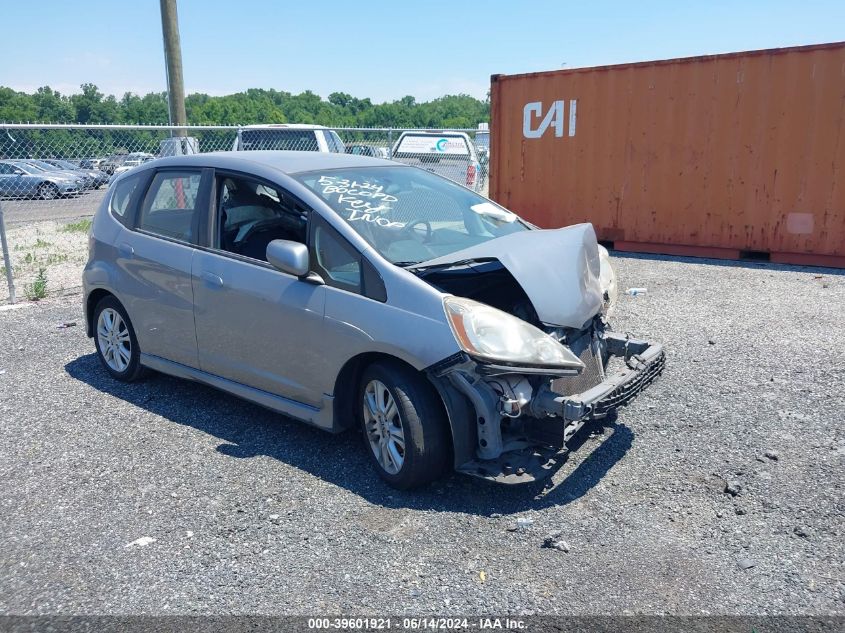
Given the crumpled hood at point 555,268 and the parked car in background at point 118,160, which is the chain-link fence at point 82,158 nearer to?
the parked car in background at point 118,160

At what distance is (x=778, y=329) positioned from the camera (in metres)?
6.66

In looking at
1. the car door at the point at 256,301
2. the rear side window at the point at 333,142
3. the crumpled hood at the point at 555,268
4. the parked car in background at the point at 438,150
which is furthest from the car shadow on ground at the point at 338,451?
the parked car in background at the point at 438,150

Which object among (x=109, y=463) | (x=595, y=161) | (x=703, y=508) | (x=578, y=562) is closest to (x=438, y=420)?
(x=578, y=562)

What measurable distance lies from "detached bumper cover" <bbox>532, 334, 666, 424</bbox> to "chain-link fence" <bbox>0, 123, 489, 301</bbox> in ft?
18.9

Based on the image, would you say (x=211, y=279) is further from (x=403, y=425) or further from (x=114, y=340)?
(x=403, y=425)

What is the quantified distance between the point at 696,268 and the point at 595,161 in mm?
2462

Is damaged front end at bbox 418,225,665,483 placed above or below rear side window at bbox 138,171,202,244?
below

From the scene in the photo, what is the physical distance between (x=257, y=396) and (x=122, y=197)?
212cm

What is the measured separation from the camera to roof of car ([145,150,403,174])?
4551 millimetres

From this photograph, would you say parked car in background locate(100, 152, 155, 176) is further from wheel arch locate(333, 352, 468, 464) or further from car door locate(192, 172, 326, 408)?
wheel arch locate(333, 352, 468, 464)

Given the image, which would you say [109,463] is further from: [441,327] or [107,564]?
[441,327]

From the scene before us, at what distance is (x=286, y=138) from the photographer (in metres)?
12.6

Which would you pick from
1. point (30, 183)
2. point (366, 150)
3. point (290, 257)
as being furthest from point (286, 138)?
point (290, 257)

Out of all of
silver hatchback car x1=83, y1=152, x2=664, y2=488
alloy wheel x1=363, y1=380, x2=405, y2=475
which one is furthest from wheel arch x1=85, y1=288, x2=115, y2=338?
alloy wheel x1=363, y1=380, x2=405, y2=475
